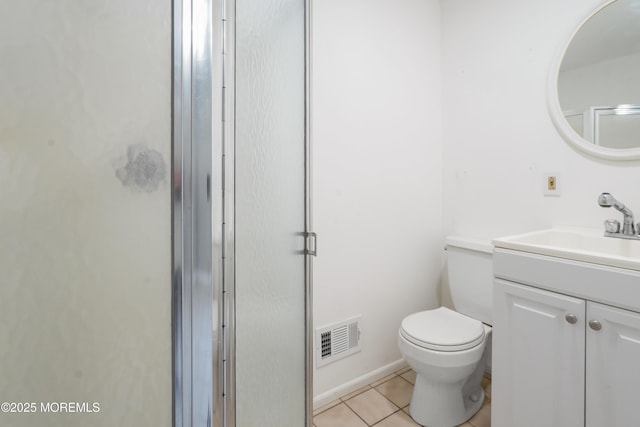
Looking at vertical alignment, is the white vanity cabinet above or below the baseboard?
above

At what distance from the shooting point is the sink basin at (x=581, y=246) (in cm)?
95

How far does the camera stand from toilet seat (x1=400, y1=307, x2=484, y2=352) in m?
1.30

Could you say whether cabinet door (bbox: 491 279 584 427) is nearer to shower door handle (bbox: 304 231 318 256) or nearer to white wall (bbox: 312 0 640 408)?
white wall (bbox: 312 0 640 408)

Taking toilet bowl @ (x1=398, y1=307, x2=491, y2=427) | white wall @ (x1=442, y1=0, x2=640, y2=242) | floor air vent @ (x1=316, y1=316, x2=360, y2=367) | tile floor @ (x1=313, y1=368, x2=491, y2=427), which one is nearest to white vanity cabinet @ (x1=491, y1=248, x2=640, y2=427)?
toilet bowl @ (x1=398, y1=307, x2=491, y2=427)

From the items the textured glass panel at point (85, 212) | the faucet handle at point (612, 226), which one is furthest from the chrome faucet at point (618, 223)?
the textured glass panel at point (85, 212)

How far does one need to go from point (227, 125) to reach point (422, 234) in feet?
5.18

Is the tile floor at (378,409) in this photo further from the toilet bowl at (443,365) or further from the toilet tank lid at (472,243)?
the toilet tank lid at (472,243)

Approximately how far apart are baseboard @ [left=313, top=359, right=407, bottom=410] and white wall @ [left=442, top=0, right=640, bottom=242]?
883mm

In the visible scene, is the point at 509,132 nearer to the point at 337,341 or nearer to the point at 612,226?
the point at 612,226

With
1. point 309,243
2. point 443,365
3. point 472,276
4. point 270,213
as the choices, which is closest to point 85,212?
point 270,213

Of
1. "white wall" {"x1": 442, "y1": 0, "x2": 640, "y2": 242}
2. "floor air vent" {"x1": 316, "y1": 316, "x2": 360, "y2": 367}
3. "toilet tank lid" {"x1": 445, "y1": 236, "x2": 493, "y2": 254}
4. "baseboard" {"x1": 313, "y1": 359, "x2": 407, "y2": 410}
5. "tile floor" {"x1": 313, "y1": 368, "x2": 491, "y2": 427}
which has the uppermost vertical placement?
"white wall" {"x1": 442, "y1": 0, "x2": 640, "y2": 242}

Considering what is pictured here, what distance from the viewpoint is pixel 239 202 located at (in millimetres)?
670

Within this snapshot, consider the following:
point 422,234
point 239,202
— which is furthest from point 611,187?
point 239,202

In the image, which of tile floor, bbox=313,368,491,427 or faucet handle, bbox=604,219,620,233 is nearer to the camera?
faucet handle, bbox=604,219,620,233
